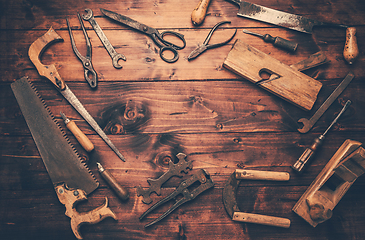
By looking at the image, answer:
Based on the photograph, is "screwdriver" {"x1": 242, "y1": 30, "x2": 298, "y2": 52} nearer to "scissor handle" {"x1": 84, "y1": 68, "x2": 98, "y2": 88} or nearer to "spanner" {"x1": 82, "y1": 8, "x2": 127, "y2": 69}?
"spanner" {"x1": 82, "y1": 8, "x2": 127, "y2": 69}

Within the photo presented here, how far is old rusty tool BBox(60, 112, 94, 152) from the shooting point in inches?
64.7

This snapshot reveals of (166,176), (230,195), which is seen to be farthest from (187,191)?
(230,195)

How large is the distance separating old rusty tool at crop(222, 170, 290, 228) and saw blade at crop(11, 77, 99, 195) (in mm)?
1032

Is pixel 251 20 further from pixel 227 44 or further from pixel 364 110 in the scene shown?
pixel 364 110

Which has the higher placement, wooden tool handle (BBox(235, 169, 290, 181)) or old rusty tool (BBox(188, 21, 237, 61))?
old rusty tool (BBox(188, 21, 237, 61))

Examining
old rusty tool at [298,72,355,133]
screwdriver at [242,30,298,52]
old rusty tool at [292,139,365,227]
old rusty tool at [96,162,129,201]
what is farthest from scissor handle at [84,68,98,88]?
old rusty tool at [292,139,365,227]

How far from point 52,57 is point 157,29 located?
933mm

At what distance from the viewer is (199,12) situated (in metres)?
1.78

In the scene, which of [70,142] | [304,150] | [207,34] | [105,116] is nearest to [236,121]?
[304,150]

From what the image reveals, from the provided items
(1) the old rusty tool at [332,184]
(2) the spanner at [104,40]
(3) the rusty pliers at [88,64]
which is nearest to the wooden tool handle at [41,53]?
(3) the rusty pliers at [88,64]

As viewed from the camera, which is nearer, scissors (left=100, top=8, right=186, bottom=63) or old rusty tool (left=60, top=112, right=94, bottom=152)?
old rusty tool (left=60, top=112, right=94, bottom=152)

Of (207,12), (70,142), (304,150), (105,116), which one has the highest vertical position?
(207,12)

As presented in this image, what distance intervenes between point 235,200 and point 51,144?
1.52 metres

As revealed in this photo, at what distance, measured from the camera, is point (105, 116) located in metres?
1.77
